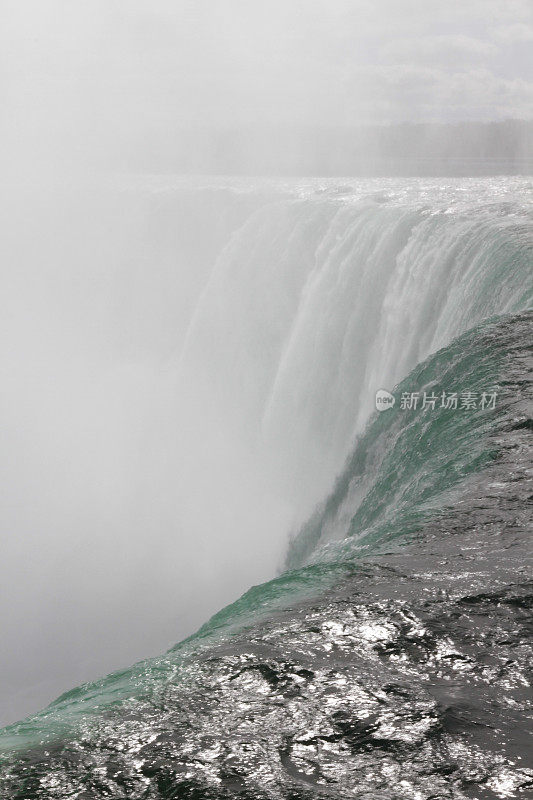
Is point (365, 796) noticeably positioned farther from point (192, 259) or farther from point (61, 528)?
point (192, 259)

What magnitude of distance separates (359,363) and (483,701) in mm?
11228

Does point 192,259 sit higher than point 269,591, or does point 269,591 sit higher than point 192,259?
point 192,259

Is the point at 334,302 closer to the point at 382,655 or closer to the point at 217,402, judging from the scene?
the point at 217,402

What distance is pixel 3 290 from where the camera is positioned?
1171 inches

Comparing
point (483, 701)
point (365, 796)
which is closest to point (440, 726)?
point (483, 701)
